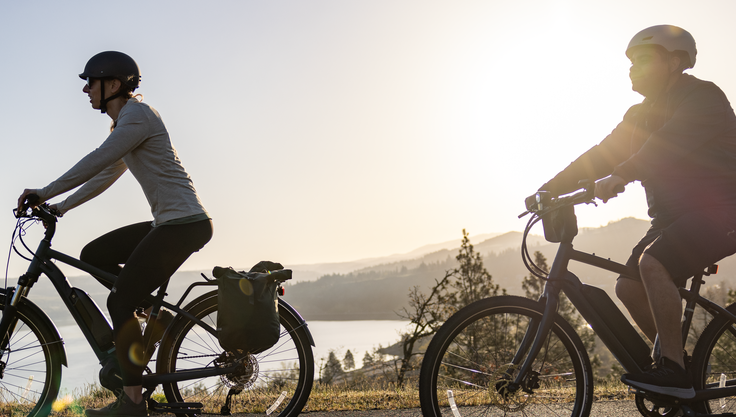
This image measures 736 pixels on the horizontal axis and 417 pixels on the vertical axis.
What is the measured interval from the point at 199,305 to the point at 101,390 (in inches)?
105

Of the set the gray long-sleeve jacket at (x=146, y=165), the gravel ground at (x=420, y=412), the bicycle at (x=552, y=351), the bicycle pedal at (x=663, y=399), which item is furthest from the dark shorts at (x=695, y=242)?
the gray long-sleeve jacket at (x=146, y=165)

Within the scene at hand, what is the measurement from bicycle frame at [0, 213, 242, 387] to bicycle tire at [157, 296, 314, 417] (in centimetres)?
8

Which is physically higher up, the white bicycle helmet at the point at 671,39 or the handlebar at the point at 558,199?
the white bicycle helmet at the point at 671,39

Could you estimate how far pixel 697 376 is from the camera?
116 inches

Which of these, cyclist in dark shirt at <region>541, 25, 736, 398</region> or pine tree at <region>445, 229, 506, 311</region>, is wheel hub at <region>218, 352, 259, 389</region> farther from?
pine tree at <region>445, 229, 506, 311</region>

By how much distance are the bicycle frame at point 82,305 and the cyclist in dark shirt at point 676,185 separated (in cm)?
244

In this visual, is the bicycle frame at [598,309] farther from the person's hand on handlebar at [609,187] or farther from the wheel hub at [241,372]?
the wheel hub at [241,372]

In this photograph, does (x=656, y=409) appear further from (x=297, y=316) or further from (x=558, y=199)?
(x=297, y=316)

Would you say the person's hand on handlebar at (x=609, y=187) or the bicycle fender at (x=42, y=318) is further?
the bicycle fender at (x=42, y=318)

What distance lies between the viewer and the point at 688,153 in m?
2.81

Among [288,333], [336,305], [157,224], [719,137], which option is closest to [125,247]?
[157,224]

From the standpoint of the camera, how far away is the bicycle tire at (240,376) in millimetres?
3275

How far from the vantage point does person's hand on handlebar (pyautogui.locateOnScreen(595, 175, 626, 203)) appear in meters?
2.74

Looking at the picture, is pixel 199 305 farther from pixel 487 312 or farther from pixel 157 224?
pixel 487 312
